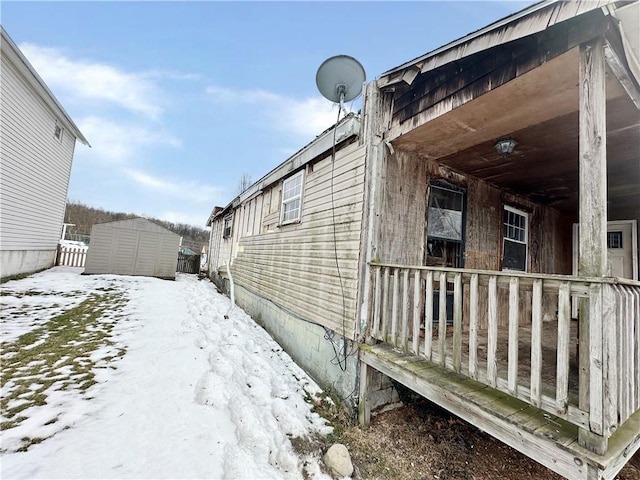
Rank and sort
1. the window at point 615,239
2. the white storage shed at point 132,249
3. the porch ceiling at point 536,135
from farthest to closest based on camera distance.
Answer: the white storage shed at point 132,249 → the window at point 615,239 → the porch ceiling at point 536,135

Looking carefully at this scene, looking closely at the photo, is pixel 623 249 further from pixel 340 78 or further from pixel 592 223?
pixel 340 78

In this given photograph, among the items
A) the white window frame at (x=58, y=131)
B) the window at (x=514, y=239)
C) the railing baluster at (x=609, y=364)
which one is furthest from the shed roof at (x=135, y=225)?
the railing baluster at (x=609, y=364)

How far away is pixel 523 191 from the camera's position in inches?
222

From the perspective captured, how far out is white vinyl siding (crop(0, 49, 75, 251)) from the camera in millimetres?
8211

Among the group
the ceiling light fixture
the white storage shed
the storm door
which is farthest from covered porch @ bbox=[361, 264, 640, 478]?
the white storage shed

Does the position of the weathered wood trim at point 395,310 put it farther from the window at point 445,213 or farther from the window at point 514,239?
the window at point 514,239

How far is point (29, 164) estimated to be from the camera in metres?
9.54

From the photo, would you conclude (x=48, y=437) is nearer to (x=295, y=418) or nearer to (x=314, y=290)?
(x=295, y=418)

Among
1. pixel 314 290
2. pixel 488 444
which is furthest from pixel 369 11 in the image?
pixel 488 444

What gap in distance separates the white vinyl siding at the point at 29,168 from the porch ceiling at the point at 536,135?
11.2 m

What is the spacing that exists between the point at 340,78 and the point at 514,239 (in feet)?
15.7

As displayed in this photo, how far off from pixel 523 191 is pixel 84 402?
751cm

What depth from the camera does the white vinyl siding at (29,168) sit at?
8.21 metres

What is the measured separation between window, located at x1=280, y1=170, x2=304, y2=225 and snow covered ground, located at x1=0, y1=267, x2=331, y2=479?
9.13 feet
